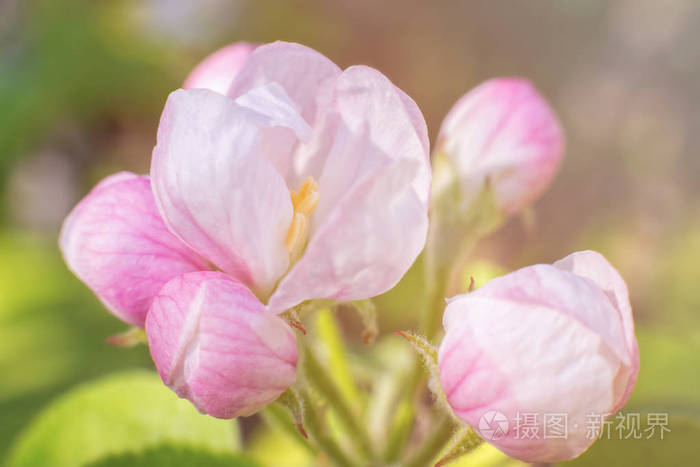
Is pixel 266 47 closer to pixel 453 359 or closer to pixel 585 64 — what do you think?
pixel 453 359

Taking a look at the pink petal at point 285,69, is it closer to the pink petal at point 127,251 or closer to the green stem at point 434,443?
the pink petal at point 127,251

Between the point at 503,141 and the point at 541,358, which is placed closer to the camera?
the point at 541,358

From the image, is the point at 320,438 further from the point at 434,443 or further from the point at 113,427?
the point at 113,427

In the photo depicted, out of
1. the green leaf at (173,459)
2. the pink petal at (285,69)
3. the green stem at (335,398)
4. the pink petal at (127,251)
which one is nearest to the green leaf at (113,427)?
the green leaf at (173,459)

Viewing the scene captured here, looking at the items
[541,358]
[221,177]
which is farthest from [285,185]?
[541,358]

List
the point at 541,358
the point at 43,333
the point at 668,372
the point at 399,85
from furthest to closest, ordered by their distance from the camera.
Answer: the point at 399,85, the point at 43,333, the point at 668,372, the point at 541,358

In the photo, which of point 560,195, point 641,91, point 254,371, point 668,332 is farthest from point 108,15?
point 254,371

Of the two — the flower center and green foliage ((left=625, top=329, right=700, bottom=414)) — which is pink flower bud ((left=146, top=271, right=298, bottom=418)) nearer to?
A: the flower center
